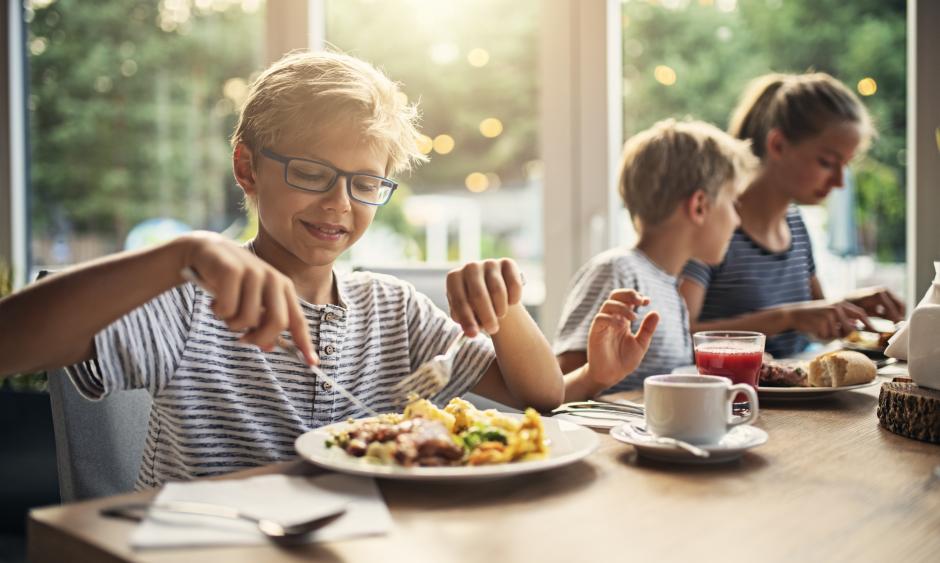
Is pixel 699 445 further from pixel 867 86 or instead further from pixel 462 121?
pixel 462 121

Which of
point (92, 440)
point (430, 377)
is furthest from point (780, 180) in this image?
point (92, 440)

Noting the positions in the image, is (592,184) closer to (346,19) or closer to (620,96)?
(620,96)

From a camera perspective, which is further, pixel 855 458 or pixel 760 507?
pixel 855 458

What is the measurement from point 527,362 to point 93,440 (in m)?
0.68

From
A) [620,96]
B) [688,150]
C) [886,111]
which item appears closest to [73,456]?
[688,150]

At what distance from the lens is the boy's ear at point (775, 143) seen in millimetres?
2551

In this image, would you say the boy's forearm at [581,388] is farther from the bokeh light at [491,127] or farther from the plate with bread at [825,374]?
the bokeh light at [491,127]

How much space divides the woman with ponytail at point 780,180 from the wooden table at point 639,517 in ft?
4.67

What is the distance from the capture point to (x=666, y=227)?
7.08 feet

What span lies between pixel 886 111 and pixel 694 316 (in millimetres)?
1045

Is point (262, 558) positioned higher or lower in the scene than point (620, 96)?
lower

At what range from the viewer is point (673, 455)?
996 mm

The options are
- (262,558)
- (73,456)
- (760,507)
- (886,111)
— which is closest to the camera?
(262,558)

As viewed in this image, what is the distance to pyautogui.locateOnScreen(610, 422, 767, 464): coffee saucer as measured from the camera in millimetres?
987
